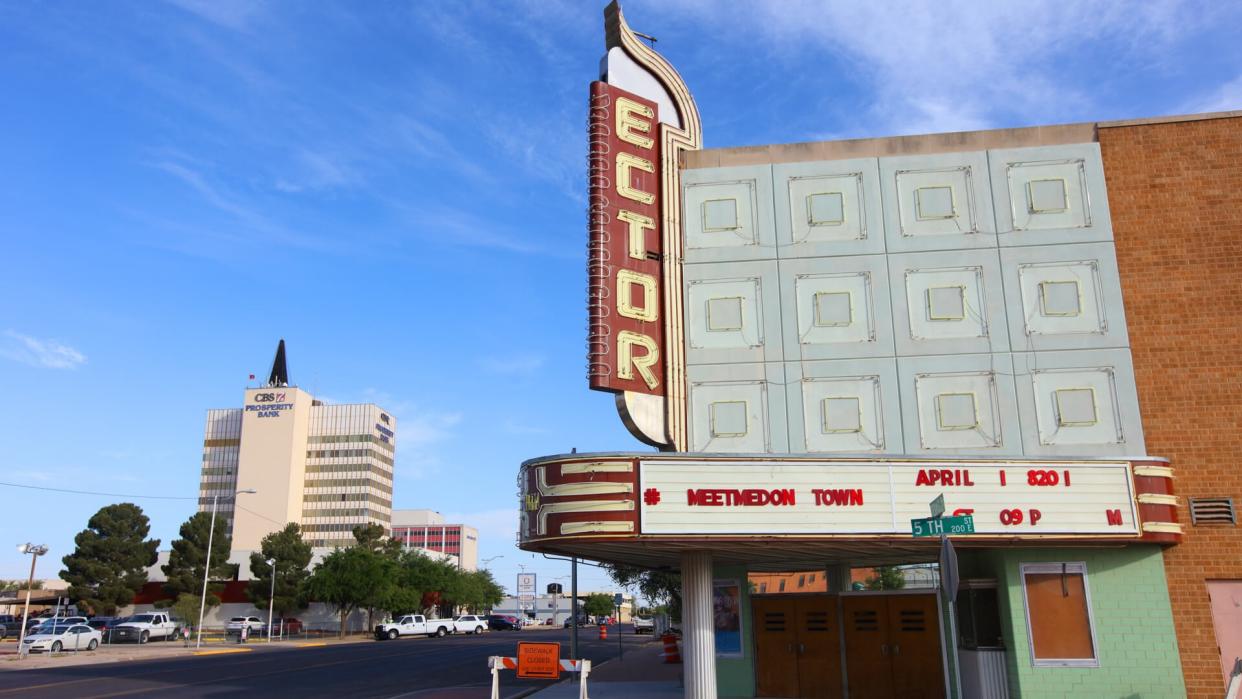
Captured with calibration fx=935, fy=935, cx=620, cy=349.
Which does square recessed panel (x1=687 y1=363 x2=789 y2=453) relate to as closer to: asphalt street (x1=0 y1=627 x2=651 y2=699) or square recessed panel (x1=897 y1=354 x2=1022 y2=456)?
square recessed panel (x1=897 y1=354 x2=1022 y2=456)

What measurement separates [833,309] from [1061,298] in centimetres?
519

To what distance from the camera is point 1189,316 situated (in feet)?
68.9

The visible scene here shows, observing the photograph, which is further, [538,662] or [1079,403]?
[1079,403]

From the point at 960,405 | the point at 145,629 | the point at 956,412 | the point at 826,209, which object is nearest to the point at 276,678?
the point at 826,209

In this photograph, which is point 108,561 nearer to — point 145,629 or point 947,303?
point 145,629

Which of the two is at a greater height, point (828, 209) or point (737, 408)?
point (828, 209)

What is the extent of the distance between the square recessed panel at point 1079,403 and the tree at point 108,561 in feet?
284

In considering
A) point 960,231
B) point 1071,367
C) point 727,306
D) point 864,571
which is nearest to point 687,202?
point 727,306

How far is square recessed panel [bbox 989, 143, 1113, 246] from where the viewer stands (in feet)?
72.3

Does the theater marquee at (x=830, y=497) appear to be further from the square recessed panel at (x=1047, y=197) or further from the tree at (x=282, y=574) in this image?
the tree at (x=282, y=574)

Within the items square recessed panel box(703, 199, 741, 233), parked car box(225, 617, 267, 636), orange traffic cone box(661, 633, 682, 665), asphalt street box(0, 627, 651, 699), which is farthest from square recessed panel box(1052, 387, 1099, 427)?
parked car box(225, 617, 267, 636)

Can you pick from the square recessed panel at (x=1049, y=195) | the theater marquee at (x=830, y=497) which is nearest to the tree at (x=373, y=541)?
the theater marquee at (x=830, y=497)

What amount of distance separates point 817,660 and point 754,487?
22.3 ft

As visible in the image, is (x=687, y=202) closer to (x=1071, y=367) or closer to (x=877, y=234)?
(x=877, y=234)
